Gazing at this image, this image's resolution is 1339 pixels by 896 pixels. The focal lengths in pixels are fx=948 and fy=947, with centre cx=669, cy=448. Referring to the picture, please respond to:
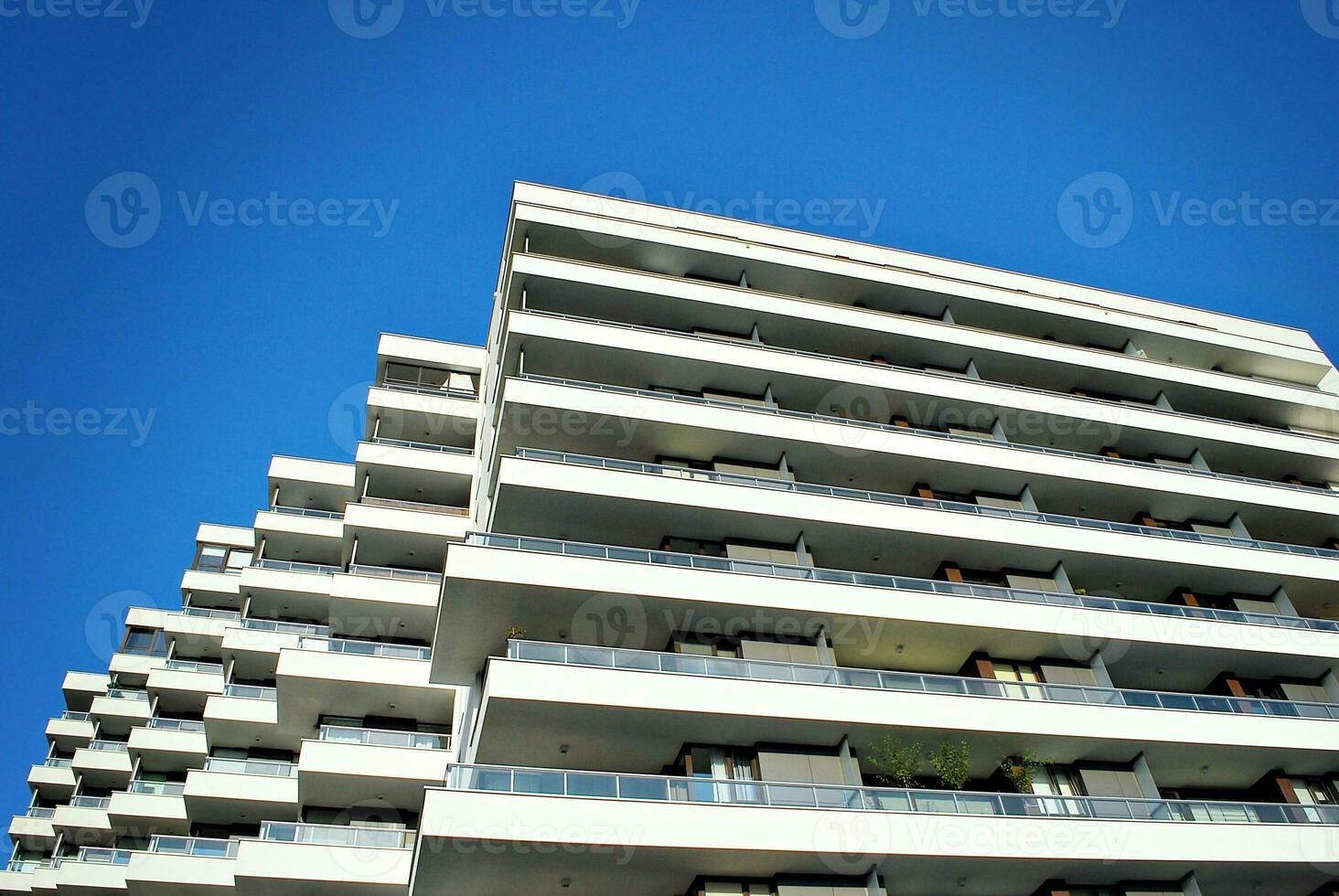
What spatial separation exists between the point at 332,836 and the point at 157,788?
16661 mm

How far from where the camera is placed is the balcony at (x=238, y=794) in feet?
107

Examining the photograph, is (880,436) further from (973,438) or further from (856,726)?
(856,726)

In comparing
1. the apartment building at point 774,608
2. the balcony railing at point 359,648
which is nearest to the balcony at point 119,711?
the apartment building at point 774,608

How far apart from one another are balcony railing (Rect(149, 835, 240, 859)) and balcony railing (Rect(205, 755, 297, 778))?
229 centimetres

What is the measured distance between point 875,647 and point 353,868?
1605 cm

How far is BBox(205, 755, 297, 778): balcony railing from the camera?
33406 mm

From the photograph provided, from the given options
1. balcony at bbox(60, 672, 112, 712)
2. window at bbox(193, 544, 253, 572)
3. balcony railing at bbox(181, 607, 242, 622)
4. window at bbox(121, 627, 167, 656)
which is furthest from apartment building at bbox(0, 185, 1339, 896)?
balcony at bbox(60, 672, 112, 712)

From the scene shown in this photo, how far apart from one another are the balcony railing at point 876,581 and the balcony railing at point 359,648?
7.15 m

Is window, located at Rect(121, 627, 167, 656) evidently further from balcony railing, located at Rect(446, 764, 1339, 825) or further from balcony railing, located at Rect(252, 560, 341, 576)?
balcony railing, located at Rect(446, 764, 1339, 825)

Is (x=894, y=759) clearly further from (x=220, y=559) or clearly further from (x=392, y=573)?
(x=220, y=559)

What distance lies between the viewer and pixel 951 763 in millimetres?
24250

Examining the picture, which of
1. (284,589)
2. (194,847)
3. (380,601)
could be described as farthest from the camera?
(284,589)

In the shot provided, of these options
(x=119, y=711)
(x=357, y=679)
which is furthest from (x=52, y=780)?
(x=357, y=679)

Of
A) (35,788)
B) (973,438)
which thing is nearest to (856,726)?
(973,438)
